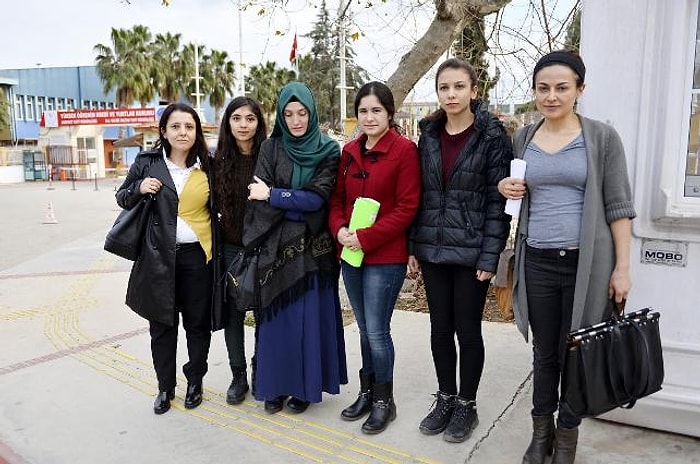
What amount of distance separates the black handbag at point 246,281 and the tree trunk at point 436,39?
3215 millimetres

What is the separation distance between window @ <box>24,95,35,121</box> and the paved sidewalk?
135 feet

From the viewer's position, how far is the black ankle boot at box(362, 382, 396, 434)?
3.34 m

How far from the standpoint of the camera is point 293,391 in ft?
11.6

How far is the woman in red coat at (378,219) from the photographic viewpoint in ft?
10.2

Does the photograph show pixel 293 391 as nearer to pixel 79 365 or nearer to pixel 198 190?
pixel 198 190

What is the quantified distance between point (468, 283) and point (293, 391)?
4.16 ft

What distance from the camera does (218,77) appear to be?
142 ft

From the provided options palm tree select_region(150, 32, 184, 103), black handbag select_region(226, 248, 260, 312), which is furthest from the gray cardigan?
palm tree select_region(150, 32, 184, 103)

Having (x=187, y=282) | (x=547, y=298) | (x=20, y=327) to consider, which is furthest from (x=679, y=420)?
(x=20, y=327)

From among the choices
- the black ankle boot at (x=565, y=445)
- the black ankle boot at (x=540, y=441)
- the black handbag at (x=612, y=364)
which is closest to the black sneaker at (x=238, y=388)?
the black ankle boot at (x=540, y=441)

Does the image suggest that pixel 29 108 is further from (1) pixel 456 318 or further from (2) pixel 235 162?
(1) pixel 456 318

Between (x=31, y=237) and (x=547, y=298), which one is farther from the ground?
(x=547, y=298)

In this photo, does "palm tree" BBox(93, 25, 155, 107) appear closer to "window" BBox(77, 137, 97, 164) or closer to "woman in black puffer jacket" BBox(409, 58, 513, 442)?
"window" BBox(77, 137, 97, 164)

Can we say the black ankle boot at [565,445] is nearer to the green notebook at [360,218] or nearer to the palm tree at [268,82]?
the green notebook at [360,218]
